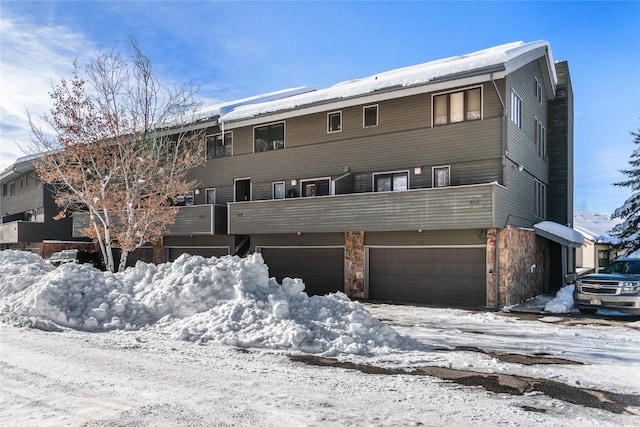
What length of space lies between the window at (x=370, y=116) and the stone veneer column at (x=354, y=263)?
14.2 feet

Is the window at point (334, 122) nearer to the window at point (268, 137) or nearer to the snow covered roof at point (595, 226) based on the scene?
the window at point (268, 137)

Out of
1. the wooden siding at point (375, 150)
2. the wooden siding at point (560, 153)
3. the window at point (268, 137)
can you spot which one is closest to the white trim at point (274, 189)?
the wooden siding at point (375, 150)

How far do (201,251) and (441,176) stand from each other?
12.4 meters

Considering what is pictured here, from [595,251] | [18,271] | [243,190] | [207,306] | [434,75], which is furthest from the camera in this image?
[595,251]

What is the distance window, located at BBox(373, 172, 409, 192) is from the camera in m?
18.0

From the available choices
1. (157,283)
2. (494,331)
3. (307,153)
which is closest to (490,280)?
(494,331)

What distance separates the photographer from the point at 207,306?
9.68 meters

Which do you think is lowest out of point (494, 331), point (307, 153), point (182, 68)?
point (494, 331)

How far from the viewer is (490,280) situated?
51.6 feet

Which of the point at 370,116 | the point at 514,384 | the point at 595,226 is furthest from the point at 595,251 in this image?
the point at 514,384

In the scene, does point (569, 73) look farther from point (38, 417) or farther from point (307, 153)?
point (38, 417)

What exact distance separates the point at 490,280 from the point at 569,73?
14.1 meters

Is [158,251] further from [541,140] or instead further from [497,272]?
[541,140]

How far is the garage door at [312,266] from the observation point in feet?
64.2
